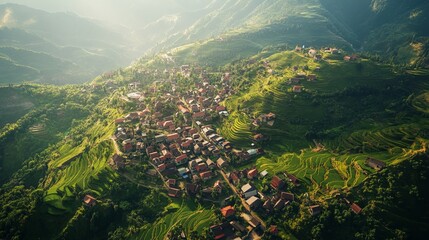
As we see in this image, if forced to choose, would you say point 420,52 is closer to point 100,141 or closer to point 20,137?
point 100,141

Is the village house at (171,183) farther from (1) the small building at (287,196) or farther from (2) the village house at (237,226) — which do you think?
(1) the small building at (287,196)

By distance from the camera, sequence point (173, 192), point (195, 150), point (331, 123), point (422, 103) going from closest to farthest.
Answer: point (173, 192)
point (195, 150)
point (331, 123)
point (422, 103)

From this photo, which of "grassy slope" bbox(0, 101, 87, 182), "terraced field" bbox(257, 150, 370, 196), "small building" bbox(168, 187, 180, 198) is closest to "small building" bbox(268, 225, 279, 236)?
"terraced field" bbox(257, 150, 370, 196)

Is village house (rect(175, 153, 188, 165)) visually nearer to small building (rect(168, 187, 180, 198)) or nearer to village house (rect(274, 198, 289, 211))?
small building (rect(168, 187, 180, 198))

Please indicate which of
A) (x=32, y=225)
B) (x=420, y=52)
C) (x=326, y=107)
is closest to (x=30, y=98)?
(x=32, y=225)

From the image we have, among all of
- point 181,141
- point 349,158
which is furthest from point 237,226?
point 349,158

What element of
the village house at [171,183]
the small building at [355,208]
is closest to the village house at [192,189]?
the village house at [171,183]

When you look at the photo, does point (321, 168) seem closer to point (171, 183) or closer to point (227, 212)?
point (227, 212)
